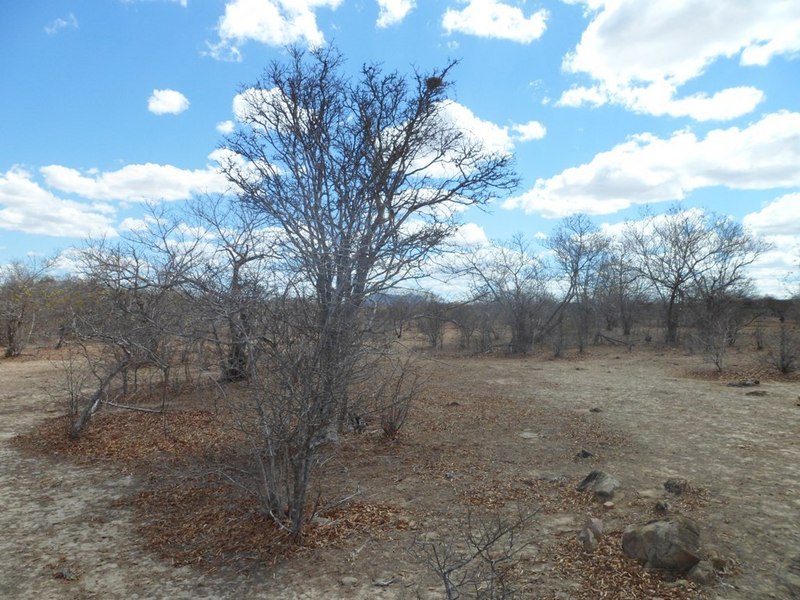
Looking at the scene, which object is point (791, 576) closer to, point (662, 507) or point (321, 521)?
point (662, 507)

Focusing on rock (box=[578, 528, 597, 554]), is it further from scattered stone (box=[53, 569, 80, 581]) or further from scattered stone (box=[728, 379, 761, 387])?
scattered stone (box=[728, 379, 761, 387])

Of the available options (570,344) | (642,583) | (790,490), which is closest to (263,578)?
(642,583)

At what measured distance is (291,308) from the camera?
418 centimetres

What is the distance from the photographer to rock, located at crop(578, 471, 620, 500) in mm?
5234

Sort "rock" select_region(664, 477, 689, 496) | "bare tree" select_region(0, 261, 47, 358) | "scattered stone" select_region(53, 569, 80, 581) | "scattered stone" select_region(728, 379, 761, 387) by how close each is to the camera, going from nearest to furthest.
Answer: "scattered stone" select_region(53, 569, 80, 581), "rock" select_region(664, 477, 689, 496), "scattered stone" select_region(728, 379, 761, 387), "bare tree" select_region(0, 261, 47, 358)

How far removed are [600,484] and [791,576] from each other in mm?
1867

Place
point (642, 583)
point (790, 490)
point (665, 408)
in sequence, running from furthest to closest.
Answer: point (665, 408) → point (790, 490) → point (642, 583)

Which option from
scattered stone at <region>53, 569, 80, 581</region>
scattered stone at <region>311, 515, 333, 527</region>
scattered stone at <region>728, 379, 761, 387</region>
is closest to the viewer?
scattered stone at <region>53, 569, 80, 581</region>

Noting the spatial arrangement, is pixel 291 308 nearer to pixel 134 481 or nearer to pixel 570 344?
pixel 134 481

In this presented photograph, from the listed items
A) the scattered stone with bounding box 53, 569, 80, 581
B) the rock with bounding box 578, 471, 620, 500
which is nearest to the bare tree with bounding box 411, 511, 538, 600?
the rock with bounding box 578, 471, 620, 500

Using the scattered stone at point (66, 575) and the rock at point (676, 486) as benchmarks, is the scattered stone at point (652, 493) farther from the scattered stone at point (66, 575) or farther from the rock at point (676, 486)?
the scattered stone at point (66, 575)

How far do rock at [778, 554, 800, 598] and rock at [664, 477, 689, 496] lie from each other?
1.44m

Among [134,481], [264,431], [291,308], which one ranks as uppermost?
[291,308]

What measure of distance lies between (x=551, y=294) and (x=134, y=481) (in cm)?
2350
